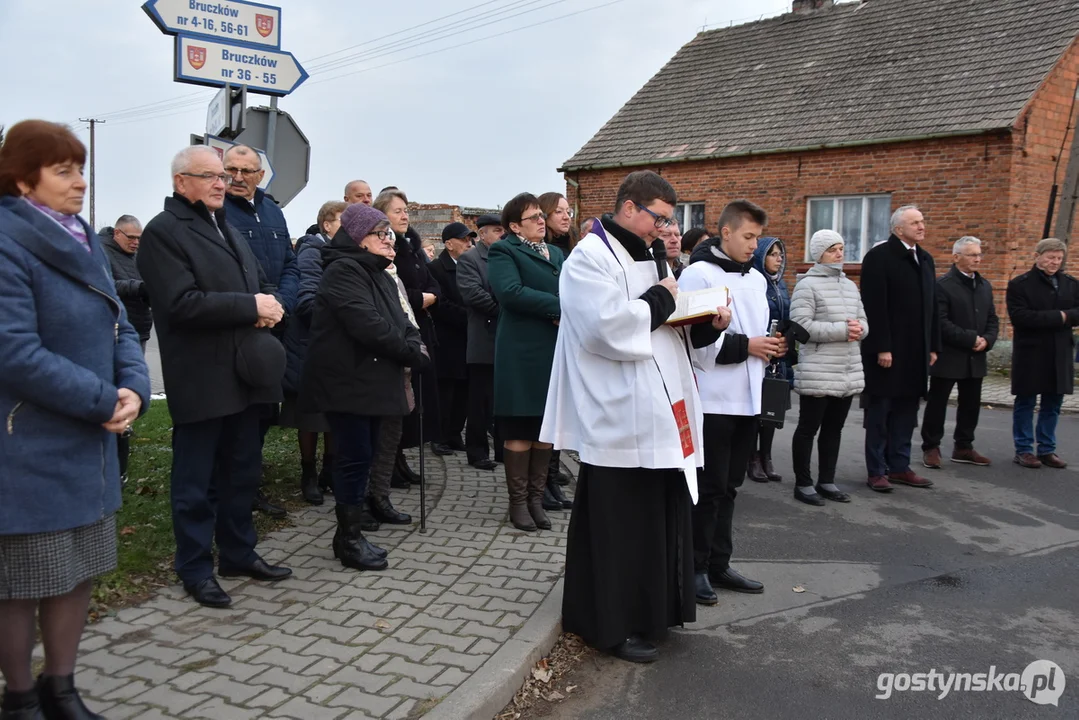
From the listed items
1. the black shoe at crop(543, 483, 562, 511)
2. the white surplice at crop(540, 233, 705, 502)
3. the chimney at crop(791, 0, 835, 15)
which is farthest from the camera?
the chimney at crop(791, 0, 835, 15)

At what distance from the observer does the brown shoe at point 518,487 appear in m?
5.79

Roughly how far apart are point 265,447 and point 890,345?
536 centimetres

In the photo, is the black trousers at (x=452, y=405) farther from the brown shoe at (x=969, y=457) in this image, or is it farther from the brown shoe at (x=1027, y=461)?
the brown shoe at (x=1027, y=461)

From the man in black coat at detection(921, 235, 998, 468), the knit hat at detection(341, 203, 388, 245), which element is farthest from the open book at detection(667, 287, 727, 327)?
the man in black coat at detection(921, 235, 998, 468)

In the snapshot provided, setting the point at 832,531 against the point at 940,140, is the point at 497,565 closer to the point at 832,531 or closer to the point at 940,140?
the point at 832,531

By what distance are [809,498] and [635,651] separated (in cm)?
338

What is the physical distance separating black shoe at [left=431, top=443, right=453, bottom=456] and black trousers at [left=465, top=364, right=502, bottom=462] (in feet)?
1.49

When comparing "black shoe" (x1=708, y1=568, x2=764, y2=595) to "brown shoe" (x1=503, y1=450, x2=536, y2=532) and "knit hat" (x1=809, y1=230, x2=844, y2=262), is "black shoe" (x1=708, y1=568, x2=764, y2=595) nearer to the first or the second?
"brown shoe" (x1=503, y1=450, x2=536, y2=532)

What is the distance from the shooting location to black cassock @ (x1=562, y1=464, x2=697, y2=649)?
4.03 m

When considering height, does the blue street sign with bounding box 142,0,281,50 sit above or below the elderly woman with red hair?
above

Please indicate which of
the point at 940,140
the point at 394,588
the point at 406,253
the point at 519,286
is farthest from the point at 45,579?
the point at 940,140

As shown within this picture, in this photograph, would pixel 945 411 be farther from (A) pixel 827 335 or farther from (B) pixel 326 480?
(B) pixel 326 480

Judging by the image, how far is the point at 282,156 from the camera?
7.80 m

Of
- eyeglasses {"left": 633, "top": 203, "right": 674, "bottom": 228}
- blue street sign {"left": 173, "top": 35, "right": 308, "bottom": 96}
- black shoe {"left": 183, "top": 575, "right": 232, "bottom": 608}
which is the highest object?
blue street sign {"left": 173, "top": 35, "right": 308, "bottom": 96}
